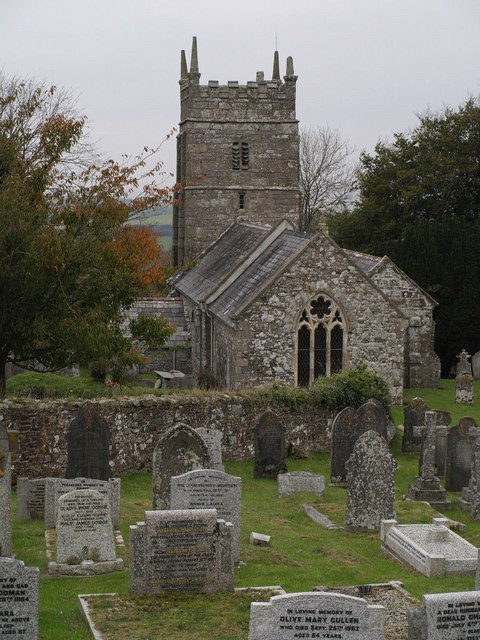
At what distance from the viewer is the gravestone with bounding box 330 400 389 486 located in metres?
21.7

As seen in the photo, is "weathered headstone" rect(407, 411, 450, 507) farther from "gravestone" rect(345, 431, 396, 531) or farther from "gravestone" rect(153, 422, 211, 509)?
"gravestone" rect(153, 422, 211, 509)

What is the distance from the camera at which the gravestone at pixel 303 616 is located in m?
9.52

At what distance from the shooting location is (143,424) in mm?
22578

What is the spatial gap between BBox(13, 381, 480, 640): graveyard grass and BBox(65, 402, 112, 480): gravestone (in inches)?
29.6

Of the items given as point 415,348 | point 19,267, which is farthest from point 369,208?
point 19,267

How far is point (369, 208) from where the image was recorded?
4953 centimetres

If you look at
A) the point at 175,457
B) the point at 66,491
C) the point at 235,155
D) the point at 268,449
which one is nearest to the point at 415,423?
the point at 268,449

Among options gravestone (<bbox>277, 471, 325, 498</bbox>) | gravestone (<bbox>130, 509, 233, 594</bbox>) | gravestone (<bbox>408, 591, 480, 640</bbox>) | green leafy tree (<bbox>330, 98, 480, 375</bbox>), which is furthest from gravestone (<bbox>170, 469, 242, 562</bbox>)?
green leafy tree (<bbox>330, 98, 480, 375</bbox>)

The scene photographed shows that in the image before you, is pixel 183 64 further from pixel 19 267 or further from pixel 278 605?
pixel 278 605

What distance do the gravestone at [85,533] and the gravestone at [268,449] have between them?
791 cm

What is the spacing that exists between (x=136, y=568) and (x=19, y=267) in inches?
420

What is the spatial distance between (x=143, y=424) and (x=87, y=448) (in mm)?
3961

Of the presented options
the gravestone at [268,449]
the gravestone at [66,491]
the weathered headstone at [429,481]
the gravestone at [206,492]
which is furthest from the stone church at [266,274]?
the gravestone at [206,492]

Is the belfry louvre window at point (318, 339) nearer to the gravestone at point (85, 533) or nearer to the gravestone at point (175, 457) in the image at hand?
the gravestone at point (175, 457)
